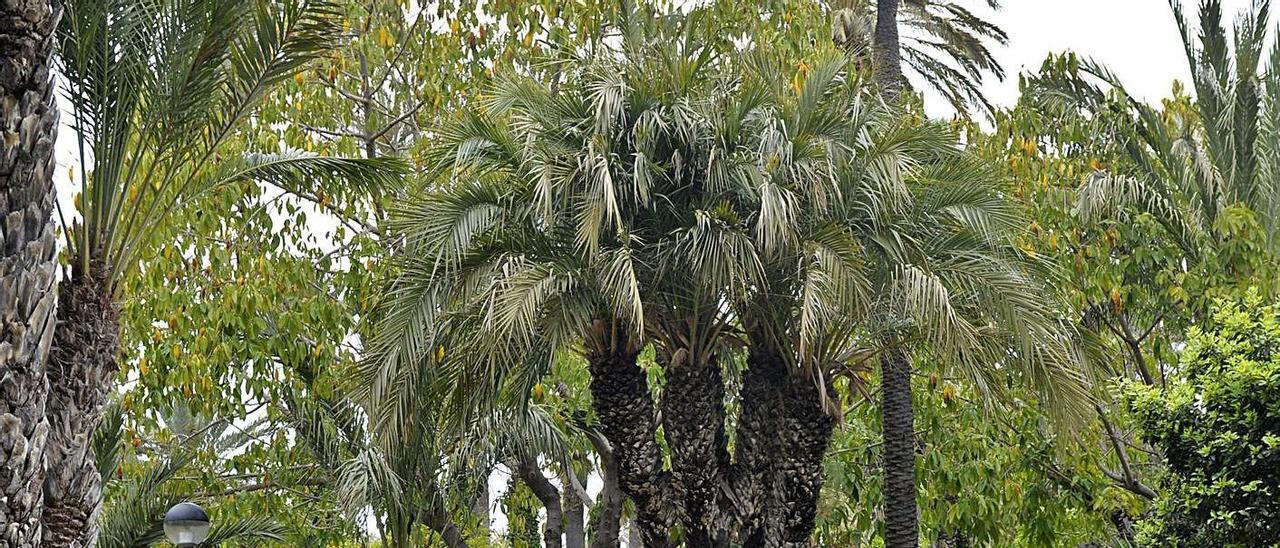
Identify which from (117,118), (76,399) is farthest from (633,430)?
(117,118)

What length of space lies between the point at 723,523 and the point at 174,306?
19.7ft

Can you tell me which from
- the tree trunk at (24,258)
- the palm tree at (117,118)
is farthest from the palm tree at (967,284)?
the tree trunk at (24,258)

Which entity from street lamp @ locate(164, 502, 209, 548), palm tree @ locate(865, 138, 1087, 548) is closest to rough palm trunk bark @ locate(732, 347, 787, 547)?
palm tree @ locate(865, 138, 1087, 548)

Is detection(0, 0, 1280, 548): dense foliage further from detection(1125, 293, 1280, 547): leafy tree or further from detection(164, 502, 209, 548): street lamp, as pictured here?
detection(164, 502, 209, 548): street lamp

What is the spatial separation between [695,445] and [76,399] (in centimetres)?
616

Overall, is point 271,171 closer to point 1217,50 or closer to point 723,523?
point 723,523

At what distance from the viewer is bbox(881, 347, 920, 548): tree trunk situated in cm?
1394

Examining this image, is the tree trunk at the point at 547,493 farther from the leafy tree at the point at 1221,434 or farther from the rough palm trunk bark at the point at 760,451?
the leafy tree at the point at 1221,434

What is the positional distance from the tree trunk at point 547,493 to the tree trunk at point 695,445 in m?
4.42

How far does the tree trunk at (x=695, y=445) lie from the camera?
12.8m

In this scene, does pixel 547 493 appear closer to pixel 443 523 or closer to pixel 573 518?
pixel 443 523

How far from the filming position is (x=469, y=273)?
11805mm

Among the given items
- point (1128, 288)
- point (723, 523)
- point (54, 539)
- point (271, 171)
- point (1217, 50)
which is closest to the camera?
point (54, 539)

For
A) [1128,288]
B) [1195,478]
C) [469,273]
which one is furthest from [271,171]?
[1128,288]
